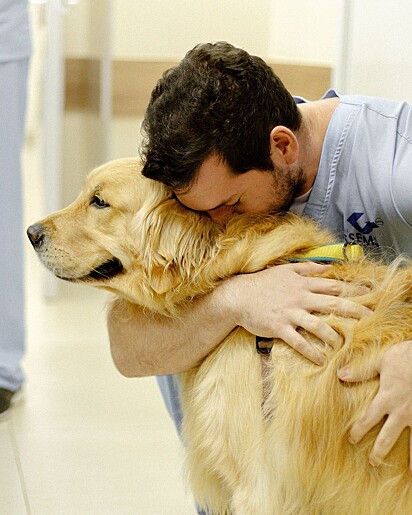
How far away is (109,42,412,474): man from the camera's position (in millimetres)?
1261

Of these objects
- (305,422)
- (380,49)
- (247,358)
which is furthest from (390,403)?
(380,49)

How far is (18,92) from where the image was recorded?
7.73 feet

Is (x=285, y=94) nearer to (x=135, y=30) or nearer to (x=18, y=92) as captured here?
(x=18, y=92)

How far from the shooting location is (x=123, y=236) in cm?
140

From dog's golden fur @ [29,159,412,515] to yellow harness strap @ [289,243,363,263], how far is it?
0.04 feet

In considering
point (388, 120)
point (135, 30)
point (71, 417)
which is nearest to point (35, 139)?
point (135, 30)

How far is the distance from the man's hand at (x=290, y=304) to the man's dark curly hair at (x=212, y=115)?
0.18 meters

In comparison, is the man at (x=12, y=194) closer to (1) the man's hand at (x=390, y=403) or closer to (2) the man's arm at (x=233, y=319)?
(2) the man's arm at (x=233, y=319)

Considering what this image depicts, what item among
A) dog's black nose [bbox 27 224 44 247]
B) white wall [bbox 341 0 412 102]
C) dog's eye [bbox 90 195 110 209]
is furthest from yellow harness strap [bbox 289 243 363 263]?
white wall [bbox 341 0 412 102]

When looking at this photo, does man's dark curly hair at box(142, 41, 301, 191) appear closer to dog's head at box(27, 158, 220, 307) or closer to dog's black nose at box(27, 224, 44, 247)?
dog's head at box(27, 158, 220, 307)

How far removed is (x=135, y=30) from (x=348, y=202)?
2814 millimetres

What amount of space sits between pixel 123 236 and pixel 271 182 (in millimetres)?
263

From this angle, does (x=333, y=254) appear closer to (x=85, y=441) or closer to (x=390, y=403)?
(x=390, y=403)

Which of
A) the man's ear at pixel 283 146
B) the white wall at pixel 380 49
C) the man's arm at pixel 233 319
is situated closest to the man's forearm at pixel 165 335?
the man's arm at pixel 233 319
